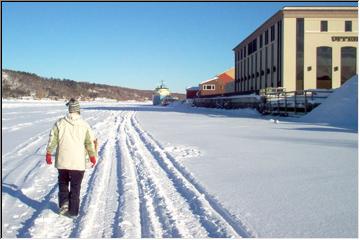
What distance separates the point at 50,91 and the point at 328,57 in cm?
9761

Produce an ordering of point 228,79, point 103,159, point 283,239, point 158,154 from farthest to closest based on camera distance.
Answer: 1. point 228,79
2. point 158,154
3. point 103,159
4. point 283,239

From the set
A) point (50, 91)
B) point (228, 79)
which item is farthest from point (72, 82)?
point (228, 79)

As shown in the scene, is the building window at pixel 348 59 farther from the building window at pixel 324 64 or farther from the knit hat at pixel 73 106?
the knit hat at pixel 73 106

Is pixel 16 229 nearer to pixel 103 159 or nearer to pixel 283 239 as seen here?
pixel 283 239

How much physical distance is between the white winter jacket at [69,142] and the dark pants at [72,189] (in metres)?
0.09

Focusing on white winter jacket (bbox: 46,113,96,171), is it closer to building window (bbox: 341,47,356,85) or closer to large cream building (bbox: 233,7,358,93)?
large cream building (bbox: 233,7,358,93)

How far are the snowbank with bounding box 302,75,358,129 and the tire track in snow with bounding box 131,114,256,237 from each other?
48.4 feet

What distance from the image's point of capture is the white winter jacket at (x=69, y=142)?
16.0 ft

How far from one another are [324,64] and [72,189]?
138 ft

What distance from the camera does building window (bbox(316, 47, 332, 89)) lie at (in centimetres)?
4272

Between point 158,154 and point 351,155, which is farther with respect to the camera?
point 158,154

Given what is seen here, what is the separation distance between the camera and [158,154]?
31.8 feet

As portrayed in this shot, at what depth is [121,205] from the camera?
5.25 metres

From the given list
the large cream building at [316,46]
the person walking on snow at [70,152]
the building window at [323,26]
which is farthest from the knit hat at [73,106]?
the building window at [323,26]
